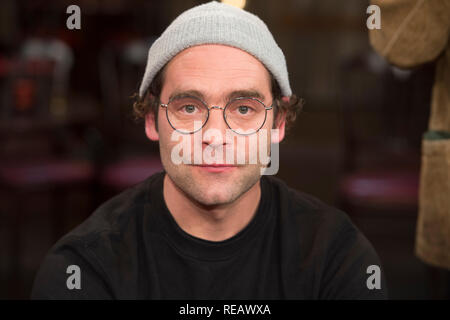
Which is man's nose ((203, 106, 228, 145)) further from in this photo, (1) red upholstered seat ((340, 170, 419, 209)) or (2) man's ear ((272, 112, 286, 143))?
(1) red upholstered seat ((340, 170, 419, 209))

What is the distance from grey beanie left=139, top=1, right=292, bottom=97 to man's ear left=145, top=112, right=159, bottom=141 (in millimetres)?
107

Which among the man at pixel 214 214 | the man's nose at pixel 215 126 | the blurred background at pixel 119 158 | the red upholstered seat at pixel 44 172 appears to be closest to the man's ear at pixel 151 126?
the man at pixel 214 214

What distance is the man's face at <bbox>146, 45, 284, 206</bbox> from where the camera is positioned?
1236 millimetres

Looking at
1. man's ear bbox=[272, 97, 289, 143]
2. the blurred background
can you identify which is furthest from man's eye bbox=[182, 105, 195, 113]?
the blurred background

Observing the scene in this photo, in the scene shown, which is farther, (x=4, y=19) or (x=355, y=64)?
(x=4, y=19)

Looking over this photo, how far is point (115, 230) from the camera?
4.39 feet

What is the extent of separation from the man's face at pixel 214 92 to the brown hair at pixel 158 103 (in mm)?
70

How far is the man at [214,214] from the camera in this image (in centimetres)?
124

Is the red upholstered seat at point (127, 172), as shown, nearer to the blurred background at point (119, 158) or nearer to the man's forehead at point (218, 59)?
the blurred background at point (119, 158)
